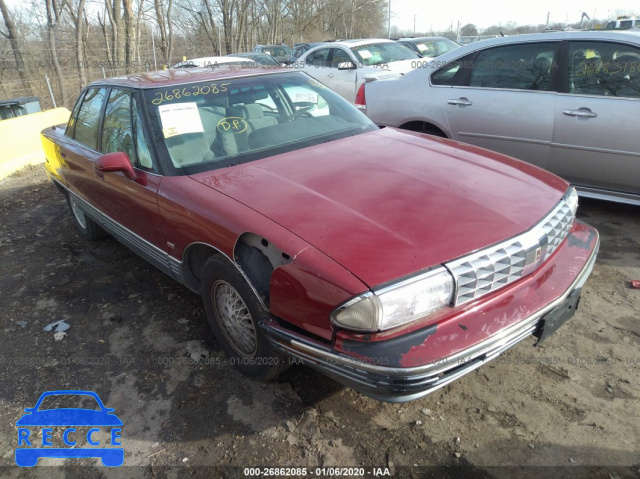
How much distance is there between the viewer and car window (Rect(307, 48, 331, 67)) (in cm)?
1065

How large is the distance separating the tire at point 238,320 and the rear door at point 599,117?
3391 millimetres

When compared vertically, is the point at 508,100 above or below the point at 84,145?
above

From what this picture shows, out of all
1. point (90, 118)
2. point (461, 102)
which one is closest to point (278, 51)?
point (461, 102)

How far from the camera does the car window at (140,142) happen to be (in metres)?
3.03

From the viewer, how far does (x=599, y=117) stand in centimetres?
401

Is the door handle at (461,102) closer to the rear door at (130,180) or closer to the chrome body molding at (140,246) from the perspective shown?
the rear door at (130,180)

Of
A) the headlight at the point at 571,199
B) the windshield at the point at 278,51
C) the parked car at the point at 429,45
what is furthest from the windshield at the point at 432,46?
the headlight at the point at 571,199

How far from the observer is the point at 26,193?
664 centimetres

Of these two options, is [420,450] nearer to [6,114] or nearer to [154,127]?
[154,127]

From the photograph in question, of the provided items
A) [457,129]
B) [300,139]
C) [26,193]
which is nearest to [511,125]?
[457,129]

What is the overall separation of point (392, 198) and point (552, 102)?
2.77 meters

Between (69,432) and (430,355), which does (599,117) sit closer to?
(430,355)

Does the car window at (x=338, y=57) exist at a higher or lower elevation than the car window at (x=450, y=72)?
higher

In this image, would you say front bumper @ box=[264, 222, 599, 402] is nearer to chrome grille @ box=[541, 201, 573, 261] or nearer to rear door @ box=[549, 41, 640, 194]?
chrome grille @ box=[541, 201, 573, 261]
